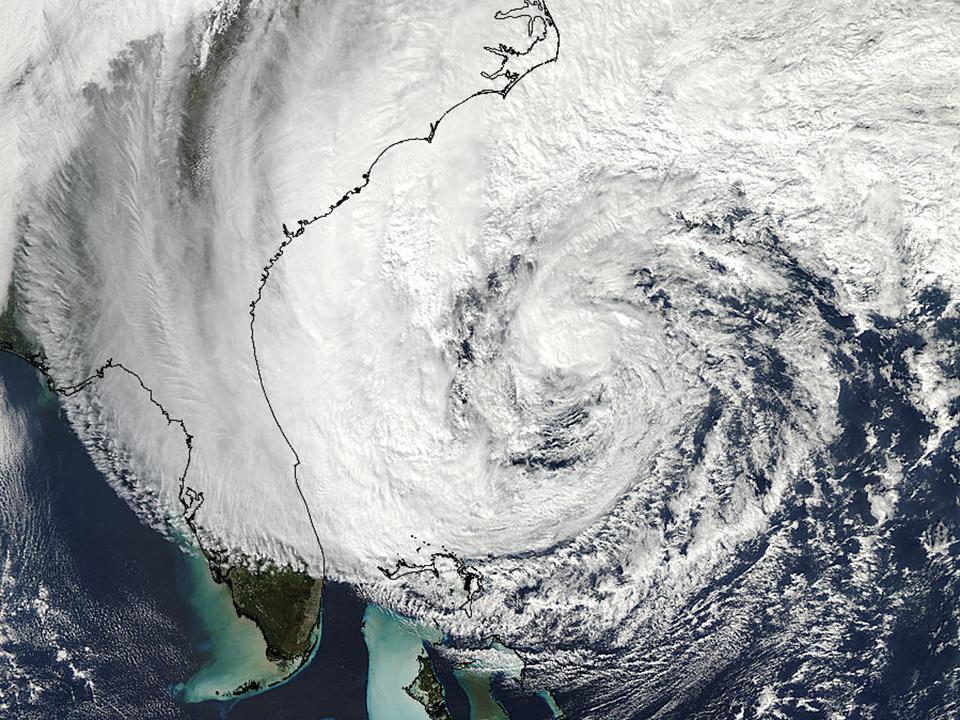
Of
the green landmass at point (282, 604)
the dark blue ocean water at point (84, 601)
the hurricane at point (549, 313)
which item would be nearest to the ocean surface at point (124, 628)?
the dark blue ocean water at point (84, 601)

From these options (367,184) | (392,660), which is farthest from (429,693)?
(367,184)

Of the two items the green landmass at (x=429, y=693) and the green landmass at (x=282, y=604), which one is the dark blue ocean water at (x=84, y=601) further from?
the green landmass at (x=429, y=693)

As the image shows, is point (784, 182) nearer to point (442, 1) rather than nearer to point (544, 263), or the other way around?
point (544, 263)

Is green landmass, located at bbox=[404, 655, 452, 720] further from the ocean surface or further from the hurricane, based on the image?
the hurricane

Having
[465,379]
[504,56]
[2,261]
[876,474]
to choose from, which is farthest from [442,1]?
[876,474]

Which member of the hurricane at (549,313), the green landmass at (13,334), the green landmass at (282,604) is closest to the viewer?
the hurricane at (549,313)

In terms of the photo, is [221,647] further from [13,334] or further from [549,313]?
[549,313]
